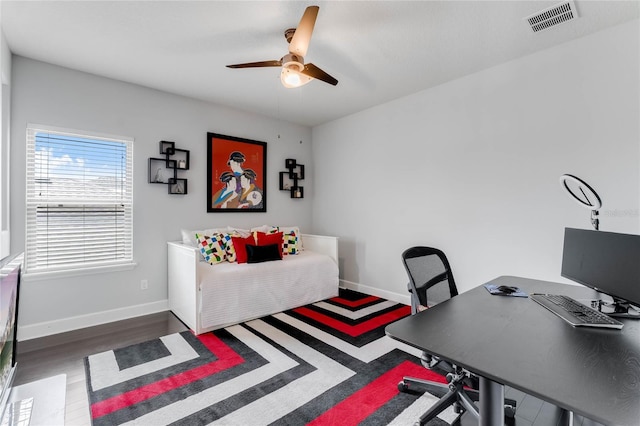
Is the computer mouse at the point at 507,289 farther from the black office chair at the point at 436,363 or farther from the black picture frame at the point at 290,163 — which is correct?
the black picture frame at the point at 290,163

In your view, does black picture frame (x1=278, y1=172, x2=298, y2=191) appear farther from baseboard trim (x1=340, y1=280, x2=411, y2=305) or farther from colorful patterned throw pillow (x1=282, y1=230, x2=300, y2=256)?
baseboard trim (x1=340, y1=280, x2=411, y2=305)

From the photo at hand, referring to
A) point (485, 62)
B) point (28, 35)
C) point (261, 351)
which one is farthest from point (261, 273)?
point (485, 62)

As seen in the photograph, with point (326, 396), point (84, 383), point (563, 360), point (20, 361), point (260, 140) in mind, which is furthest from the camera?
point (260, 140)

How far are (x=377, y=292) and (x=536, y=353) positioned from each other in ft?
10.0

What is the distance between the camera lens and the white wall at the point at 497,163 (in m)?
2.31

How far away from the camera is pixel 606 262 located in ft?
4.90

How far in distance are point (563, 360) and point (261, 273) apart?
106 inches

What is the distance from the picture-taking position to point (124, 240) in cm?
334

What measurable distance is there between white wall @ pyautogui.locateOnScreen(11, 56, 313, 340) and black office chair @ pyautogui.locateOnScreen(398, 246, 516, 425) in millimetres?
2780

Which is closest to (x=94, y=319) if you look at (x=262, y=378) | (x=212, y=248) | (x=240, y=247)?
(x=212, y=248)

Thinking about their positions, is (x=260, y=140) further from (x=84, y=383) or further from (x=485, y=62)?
(x=84, y=383)

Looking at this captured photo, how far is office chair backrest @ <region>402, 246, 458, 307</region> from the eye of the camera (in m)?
2.03

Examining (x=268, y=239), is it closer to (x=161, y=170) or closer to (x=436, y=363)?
(x=161, y=170)

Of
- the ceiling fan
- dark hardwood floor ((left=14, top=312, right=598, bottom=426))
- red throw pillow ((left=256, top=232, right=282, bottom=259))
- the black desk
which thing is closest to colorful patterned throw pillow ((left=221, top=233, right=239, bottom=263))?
red throw pillow ((left=256, top=232, right=282, bottom=259))
